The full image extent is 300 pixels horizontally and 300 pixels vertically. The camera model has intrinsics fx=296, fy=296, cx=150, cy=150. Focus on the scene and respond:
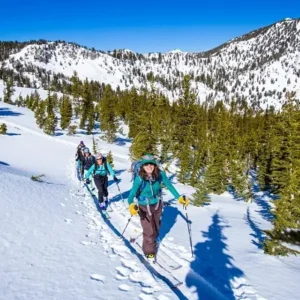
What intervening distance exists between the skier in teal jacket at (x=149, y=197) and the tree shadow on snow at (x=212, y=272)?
1.16 meters

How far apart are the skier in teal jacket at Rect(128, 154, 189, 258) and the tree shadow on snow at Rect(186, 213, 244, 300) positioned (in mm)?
1157

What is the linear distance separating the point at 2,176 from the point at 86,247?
26.7 ft

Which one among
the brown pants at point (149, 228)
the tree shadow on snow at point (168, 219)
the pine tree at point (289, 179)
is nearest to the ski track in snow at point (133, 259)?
the brown pants at point (149, 228)

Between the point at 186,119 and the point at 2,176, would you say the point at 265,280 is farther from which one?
the point at 186,119

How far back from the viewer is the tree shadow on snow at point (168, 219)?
959 cm

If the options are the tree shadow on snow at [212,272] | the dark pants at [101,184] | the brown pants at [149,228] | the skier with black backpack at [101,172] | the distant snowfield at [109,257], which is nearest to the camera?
the distant snowfield at [109,257]

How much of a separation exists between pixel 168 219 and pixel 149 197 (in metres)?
4.97

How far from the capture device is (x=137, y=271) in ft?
19.7

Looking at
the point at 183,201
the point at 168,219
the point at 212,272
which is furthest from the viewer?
the point at 168,219

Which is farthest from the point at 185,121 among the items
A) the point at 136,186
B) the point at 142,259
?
the point at 142,259

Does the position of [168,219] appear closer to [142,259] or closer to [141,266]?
[142,259]

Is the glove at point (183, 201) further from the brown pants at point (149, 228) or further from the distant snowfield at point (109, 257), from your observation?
the distant snowfield at point (109, 257)

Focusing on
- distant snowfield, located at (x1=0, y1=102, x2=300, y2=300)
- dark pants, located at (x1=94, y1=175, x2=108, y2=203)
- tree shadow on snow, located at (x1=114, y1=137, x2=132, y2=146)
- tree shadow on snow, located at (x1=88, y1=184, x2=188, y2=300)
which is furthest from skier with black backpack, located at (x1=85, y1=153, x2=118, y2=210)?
tree shadow on snow, located at (x1=114, y1=137, x2=132, y2=146)

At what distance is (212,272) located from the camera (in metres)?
6.89
